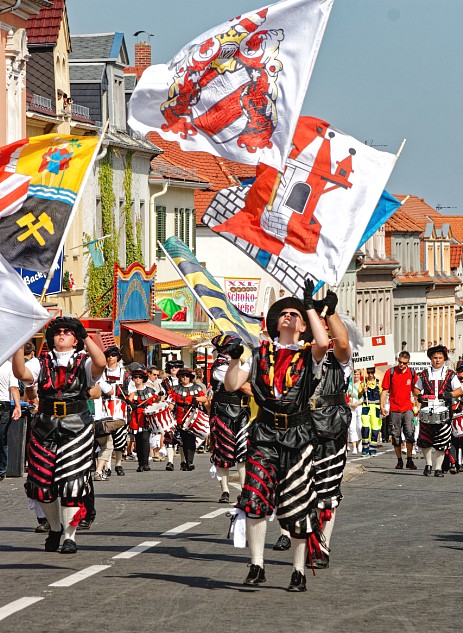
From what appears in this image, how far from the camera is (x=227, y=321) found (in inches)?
665

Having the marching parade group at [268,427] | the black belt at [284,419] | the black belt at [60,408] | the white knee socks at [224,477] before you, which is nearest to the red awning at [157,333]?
the white knee socks at [224,477]

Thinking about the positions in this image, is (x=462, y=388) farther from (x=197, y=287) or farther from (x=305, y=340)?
(x=305, y=340)

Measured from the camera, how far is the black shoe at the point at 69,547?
12133 millimetres

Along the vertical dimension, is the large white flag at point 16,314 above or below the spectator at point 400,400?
above

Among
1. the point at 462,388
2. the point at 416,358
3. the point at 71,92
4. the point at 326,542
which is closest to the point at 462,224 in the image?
the point at 416,358

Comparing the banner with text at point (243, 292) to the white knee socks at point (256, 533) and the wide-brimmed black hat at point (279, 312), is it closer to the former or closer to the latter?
the wide-brimmed black hat at point (279, 312)

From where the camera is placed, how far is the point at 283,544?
12.7m

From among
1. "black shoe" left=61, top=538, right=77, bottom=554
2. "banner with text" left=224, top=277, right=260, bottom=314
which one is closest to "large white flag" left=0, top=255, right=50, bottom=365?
"black shoe" left=61, top=538, right=77, bottom=554

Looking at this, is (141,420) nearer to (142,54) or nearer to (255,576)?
(255,576)

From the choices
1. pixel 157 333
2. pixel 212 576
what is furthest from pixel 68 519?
pixel 157 333

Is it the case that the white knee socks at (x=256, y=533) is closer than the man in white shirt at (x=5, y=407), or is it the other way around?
the white knee socks at (x=256, y=533)

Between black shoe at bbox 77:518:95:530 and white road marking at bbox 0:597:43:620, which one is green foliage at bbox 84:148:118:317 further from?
white road marking at bbox 0:597:43:620

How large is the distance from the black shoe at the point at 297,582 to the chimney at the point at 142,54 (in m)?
57.2

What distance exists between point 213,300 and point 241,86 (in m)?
3.10
